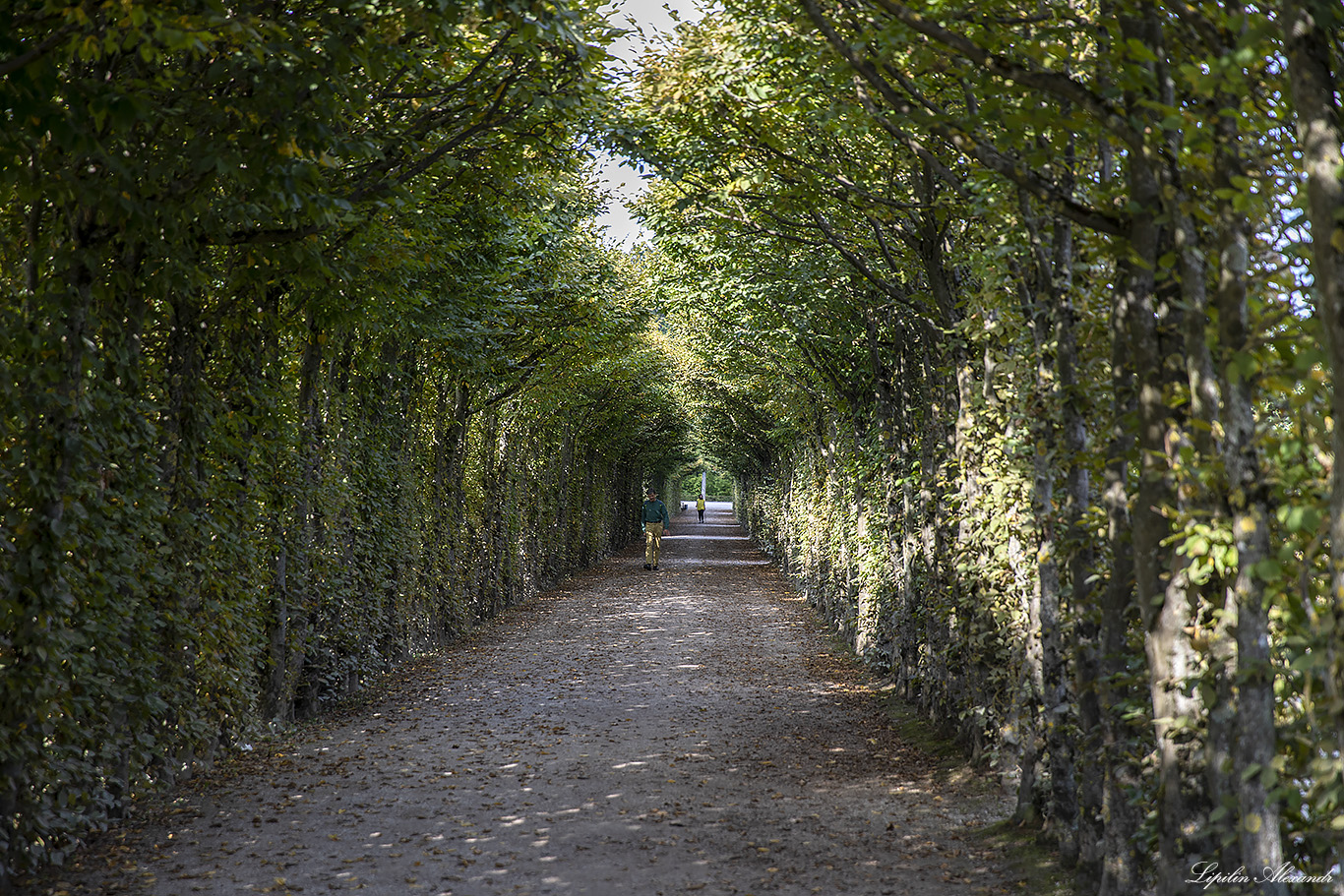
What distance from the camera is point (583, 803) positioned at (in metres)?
7.60

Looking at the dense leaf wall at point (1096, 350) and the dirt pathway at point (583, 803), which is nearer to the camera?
the dense leaf wall at point (1096, 350)

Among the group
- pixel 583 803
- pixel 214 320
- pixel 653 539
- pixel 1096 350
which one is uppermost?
pixel 214 320

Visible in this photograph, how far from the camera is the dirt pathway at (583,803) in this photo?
5.95 meters

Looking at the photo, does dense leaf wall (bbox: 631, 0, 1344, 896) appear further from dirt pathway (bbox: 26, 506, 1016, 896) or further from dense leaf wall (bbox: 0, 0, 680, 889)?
dense leaf wall (bbox: 0, 0, 680, 889)

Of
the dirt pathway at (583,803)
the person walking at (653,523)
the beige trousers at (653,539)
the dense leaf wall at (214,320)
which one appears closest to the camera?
the dense leaf wall at (214,320)

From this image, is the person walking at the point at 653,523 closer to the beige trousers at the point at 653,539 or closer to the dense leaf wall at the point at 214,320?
the beige trousers at the point at 653,539

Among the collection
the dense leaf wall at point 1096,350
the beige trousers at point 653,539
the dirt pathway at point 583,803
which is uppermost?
the dense leaf wall at point 1096,350

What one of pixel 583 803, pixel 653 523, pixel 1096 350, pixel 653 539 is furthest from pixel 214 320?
pixel 653 539

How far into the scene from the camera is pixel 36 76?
4.59 meters

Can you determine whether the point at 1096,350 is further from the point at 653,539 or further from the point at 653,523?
the point at 653,539

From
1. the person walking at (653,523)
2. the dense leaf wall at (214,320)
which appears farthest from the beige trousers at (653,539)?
the dense leaf wall at (214,320)

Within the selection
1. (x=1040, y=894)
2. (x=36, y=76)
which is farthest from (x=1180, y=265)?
(x=36, y=76)

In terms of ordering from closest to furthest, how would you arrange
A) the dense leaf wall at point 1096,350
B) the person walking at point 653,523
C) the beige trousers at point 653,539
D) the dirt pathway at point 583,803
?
1. the dense leaf wall at point 1096,350
2. the dirt pathway at point 583,803
3. the person walking at point 653,523
4. the beige trousers at point 653,539

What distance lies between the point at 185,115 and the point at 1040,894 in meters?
6.57
